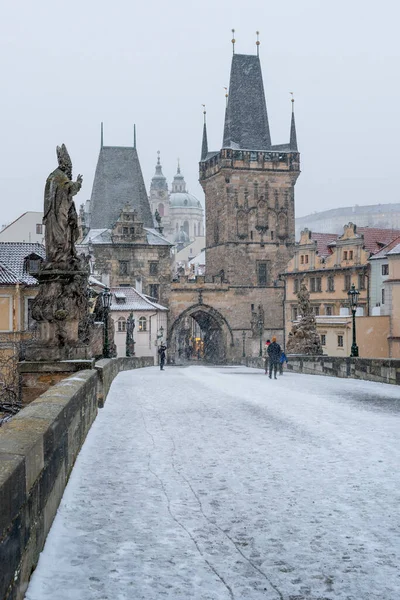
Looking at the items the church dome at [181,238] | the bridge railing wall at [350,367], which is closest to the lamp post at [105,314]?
the bridge railing wall at [350,367]

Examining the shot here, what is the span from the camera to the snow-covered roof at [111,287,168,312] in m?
64.5

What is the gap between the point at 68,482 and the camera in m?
6.66

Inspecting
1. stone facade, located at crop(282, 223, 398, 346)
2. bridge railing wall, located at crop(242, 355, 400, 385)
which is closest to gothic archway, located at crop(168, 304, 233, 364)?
stone facade, located at crop(282, 223, 398, 346)

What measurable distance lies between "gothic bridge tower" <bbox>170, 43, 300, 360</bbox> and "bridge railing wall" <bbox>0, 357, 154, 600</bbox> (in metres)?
65.4

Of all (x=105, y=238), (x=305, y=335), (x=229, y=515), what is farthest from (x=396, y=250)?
(x=229, y=515)

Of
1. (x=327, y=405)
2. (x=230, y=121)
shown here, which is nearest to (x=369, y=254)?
(x=230, y=121)

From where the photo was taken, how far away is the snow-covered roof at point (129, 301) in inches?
2539

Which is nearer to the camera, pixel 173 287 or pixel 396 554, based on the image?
pixel 396 554

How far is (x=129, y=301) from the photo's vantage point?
65.6m

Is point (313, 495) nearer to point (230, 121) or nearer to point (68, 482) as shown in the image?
point (68, 482)

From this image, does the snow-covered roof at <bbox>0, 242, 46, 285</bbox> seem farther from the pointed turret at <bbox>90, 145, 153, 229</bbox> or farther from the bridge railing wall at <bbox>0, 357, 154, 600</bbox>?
the bridge railing wall at <bbox>0, 357, 154, 600</bbox>

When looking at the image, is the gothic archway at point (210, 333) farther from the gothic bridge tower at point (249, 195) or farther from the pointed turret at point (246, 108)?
the pointed turret at point (246, 108)

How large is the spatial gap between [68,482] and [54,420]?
137 centimetres

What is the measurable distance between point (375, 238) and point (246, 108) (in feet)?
84.1
